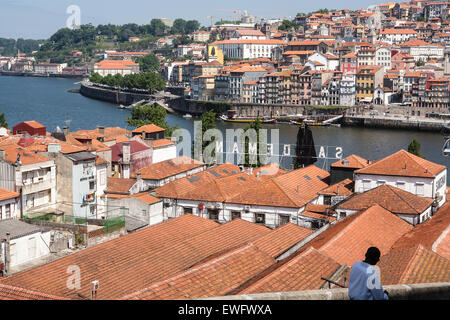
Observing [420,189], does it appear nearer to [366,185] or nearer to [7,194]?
[366,185]

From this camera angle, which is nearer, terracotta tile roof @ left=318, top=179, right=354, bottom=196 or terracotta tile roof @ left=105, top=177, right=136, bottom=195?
terracotta tile roof @ left=318, top=179, right=354, bottom=196

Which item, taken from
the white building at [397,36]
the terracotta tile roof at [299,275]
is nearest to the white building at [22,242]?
the terracotta tile roof at [299,275]

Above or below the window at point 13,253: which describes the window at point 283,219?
below

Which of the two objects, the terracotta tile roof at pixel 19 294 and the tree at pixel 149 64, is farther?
the tree at pixel 149 64

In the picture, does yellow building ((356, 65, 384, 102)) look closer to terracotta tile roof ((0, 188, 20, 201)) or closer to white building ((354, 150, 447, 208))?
white building ((354, 150, 447, 208))

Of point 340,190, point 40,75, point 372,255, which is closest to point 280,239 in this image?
point 340,190

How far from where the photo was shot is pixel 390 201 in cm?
1223

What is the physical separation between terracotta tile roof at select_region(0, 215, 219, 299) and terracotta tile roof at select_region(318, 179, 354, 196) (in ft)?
13.8

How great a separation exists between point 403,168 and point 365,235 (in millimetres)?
4399

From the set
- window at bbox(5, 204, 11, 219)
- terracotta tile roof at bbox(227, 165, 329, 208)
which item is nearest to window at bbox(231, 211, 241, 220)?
terracotta tile roof at bbox(227, 165, 329, 208)

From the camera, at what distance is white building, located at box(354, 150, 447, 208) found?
13562 mm

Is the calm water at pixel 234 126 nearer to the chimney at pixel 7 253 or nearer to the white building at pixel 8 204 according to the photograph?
the white building at pixel 8 204

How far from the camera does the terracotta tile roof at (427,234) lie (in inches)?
367

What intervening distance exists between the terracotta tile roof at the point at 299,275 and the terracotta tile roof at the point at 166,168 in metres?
9.54
